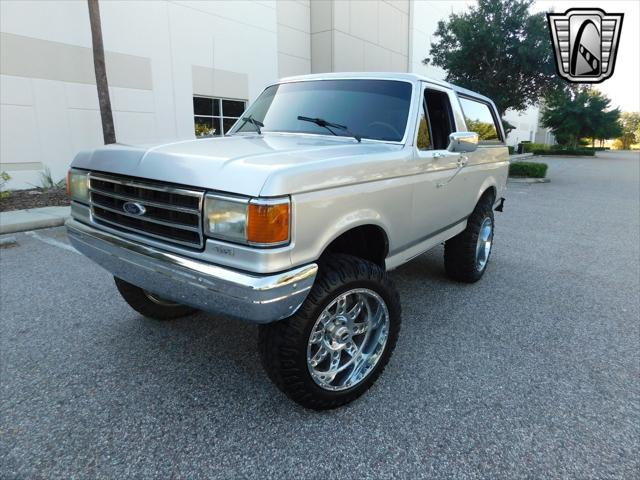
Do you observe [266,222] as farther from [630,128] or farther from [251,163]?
[630,128]

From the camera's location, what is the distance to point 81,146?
9.91 m

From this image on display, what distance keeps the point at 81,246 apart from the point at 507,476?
271 centimetres

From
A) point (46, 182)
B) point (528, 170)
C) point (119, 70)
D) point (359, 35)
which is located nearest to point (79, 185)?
point (46, 182)

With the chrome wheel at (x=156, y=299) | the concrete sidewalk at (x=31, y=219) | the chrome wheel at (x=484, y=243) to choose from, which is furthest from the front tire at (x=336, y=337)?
the concrete sidewalk at (x=31, y=219)

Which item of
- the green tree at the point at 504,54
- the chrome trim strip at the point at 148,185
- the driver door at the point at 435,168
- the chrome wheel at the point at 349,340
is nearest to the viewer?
the chrome trim strip at the point at 148,185

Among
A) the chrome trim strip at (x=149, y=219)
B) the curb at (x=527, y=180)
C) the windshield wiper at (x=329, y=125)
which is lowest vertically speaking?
the curb at (x=527, y=180)

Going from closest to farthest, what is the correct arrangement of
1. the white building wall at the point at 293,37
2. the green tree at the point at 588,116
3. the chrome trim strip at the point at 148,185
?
the chrome trim strip at the point at 148,185
the white building wall at the point at 293,37
the green tree at the point at 588,116

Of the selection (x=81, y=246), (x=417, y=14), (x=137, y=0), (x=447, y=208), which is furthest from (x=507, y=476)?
(x=417, y=14)

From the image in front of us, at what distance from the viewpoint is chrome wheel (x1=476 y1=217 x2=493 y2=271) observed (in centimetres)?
453

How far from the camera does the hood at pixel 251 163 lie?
1.91 metres

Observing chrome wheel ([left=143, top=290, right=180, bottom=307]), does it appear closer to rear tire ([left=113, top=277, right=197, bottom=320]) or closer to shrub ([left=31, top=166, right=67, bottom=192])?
rear tire ([left=113, top=277, right=197, bottom=320])

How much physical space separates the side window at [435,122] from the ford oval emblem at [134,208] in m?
1.91

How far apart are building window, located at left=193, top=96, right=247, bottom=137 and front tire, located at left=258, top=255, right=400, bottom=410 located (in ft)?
34.7

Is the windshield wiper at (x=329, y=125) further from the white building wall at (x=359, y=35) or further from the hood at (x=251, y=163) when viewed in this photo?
the white building wall at (x=359, y=35)
